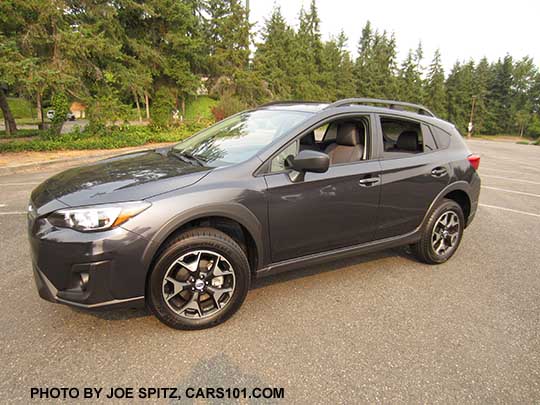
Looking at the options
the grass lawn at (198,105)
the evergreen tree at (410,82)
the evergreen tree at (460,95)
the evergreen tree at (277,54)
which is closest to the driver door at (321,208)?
the evergreen tree at (277,54)

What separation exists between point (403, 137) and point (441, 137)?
0.44m

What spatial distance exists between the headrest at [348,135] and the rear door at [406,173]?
224 mm

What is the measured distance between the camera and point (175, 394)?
1.96 meters

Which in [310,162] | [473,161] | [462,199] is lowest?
[462,199]

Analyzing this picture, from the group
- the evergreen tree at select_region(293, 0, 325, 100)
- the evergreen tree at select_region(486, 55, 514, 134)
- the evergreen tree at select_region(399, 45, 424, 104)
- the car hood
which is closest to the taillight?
the car hood

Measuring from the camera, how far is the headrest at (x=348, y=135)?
3277 millimetres

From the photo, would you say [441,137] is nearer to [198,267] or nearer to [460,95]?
[198,267]

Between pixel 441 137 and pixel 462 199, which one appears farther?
pixel 462 199

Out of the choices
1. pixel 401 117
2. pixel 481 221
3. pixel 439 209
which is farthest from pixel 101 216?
pixel 481 221

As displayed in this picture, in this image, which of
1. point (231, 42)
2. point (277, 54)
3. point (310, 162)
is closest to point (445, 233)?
point (310, 162)

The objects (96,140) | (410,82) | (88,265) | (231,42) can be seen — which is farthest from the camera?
(410,82)

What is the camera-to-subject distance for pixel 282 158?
2.73 meters

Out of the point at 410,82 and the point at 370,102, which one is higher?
the point at 410,82

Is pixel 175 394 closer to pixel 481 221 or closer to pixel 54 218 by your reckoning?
pixel 54 218
